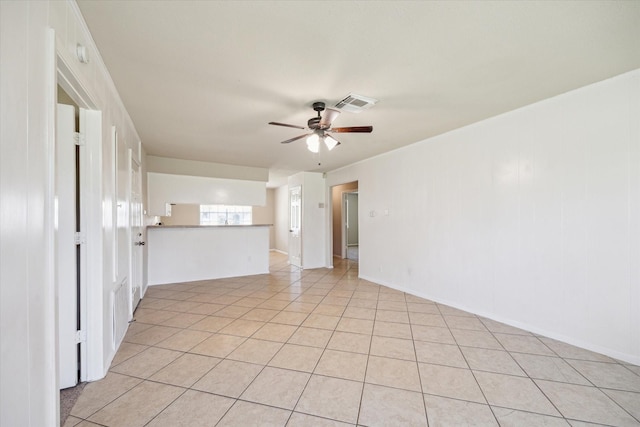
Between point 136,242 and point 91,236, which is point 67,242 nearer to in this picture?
point 91,236


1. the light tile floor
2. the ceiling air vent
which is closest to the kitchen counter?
the light tile floor

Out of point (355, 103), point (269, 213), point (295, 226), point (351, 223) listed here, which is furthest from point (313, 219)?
point (355, 103)

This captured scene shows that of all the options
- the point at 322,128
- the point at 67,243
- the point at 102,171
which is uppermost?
the point at 322,128

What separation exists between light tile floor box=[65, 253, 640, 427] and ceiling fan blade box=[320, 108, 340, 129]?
7.29ft

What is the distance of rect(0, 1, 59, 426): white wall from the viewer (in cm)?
94

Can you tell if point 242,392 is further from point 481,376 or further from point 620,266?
point 620,266

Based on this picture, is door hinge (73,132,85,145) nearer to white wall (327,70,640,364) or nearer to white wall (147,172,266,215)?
white wall (147,172,266,215)

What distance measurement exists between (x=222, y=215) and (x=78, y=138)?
6723 millimetres

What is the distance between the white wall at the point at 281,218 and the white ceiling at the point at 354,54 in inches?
247

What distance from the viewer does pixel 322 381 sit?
2090 mm

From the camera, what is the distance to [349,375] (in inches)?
85.4

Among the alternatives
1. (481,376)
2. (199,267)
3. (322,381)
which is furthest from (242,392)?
(199,267)

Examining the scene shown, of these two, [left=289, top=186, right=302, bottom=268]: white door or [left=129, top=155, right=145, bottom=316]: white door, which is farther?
[left=289, top=186, right=302, bottom=268]: white door

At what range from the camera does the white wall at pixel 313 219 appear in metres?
6.64
